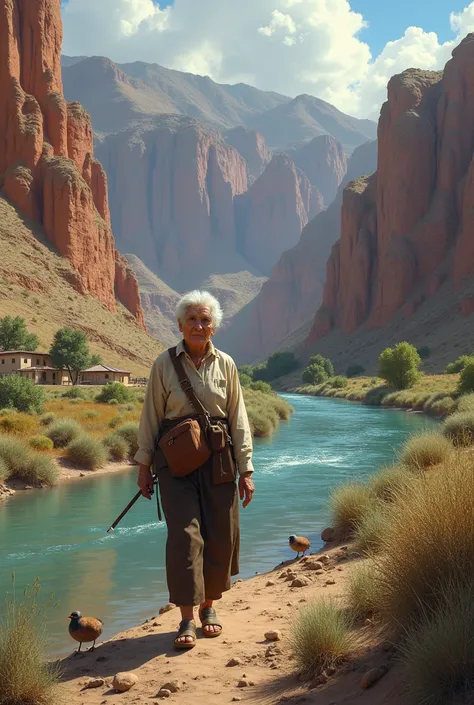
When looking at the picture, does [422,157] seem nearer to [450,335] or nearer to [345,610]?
[450,335]

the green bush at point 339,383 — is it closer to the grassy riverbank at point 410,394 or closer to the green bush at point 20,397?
the grassy riverbank at point 410,394

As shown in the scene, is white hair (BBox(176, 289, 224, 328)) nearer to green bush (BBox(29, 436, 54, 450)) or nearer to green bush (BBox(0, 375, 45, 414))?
green bush (BBox(29, 436, 54, 450))

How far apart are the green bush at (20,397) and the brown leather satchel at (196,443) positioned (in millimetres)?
28356

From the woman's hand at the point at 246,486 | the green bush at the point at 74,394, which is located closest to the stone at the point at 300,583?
the woman's hand at the point at 246,486

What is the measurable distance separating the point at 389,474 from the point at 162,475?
22.3ft

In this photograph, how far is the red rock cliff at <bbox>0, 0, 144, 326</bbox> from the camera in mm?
79438

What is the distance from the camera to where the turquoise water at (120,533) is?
34.7 feet

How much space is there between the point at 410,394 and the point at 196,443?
167ft

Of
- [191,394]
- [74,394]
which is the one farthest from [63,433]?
[74,394]

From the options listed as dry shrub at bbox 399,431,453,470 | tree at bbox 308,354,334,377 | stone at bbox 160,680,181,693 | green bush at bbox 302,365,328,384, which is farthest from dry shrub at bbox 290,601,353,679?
tree at bbox 308,354,334,377

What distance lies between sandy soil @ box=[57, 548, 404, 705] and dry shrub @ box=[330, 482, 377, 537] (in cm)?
358

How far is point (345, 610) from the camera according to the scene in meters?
6.83

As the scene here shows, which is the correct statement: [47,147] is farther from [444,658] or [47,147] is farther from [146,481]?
[444,658]

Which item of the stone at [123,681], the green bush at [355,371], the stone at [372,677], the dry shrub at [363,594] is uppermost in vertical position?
the green bush at [355,371]
